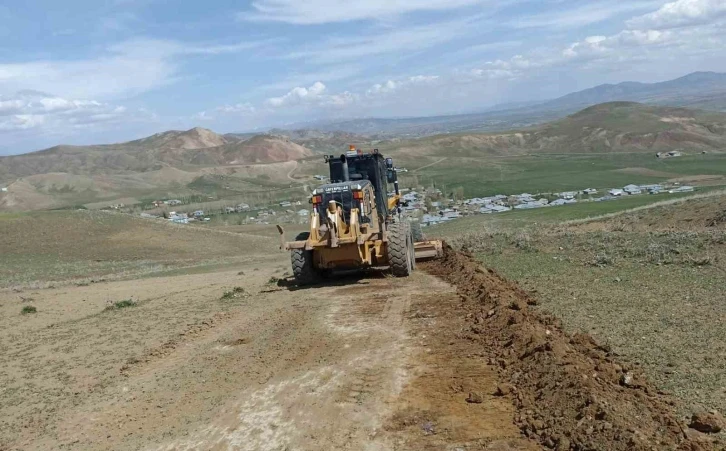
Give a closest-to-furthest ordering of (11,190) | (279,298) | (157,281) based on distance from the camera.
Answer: (279,298) → (157,281) → (11,190)

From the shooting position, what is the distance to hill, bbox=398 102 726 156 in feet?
320

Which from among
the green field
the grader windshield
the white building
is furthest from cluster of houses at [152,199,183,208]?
the grader windshield

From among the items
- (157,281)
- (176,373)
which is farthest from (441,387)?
(157,281)

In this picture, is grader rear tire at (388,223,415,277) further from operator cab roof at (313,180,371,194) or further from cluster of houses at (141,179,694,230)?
cluster of houses at (141,179,694,230)

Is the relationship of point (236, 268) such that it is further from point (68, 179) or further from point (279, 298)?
point (68, 179)

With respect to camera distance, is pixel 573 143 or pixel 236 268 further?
pixel 573 143

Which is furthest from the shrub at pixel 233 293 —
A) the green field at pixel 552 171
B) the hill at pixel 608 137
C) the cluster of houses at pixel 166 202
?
the hill at pixel 608 137

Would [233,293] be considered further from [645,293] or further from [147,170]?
[147,170]

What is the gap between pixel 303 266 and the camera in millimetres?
15742

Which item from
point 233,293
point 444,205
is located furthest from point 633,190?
point 233,293

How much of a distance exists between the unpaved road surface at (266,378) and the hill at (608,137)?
3662 inches

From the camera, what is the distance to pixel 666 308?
31.4 ft

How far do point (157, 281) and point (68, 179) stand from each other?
8073 centimetres

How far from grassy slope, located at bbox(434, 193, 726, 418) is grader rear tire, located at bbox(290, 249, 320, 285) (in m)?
4.64
